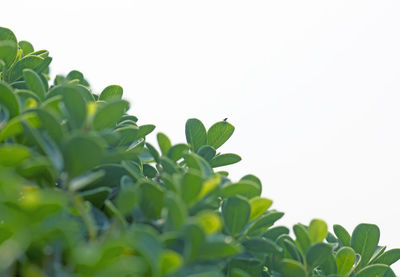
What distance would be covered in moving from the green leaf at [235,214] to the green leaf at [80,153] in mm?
552

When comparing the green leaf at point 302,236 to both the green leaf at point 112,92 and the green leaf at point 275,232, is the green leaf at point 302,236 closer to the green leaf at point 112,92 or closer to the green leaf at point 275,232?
the green leaf at point 275,232

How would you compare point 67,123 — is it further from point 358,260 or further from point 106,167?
point 358,260

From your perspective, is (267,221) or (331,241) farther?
(331,241)

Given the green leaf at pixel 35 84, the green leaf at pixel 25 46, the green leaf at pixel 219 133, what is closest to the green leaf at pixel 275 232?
the green leaf at pixel 219 133

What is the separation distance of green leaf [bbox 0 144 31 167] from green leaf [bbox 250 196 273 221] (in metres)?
0.86

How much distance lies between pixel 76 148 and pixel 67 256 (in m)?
0.32

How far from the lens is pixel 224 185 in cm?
190

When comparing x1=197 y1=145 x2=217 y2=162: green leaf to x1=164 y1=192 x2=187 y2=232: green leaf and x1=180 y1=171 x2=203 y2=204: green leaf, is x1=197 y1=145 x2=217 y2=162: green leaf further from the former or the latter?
x1=164 y1=192 x2=187 y2=232: green leaf

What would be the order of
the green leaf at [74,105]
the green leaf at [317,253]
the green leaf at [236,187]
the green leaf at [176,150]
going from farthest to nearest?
the green leaf at [176,150], the green leaf at [317,253], the green leaf at [236,187], the green leaf at [74,105]

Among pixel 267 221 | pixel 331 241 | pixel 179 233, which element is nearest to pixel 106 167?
pixel 179 233

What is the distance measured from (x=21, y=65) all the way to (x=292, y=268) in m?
1.53

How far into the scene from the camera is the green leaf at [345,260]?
219cm

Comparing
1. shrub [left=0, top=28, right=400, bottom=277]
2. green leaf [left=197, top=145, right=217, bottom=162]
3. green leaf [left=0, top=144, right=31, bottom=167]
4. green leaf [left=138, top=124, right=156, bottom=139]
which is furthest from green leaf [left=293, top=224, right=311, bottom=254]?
green leaf [left=0, top=144, right=31, bottom=167]

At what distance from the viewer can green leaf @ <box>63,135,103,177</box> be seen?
4.86 ft
